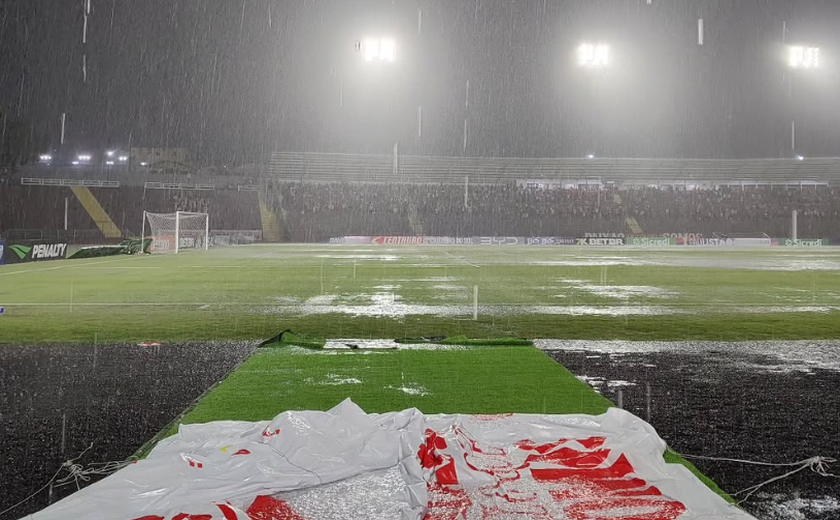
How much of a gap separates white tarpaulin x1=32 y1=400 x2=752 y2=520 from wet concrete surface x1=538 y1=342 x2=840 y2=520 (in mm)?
408

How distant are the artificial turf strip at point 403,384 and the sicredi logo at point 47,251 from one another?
22427 mm

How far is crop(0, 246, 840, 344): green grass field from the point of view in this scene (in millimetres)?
8133

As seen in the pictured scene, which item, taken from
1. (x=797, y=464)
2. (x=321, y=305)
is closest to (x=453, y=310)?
(x=321, y=305)

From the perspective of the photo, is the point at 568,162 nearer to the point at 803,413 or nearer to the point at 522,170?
the point at 522,170

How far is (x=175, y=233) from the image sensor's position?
32.9 m

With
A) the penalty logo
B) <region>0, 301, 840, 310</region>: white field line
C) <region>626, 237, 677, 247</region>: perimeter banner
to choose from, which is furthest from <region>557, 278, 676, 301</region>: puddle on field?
<region>626, 237, 677, 247</region>: perimeter banner

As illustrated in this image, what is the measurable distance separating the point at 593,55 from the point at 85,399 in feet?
109

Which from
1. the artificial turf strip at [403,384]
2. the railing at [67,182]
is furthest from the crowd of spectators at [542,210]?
the artificial turf strip at [403,384]

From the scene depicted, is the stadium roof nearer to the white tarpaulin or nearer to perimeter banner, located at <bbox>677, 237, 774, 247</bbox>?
perimeter banner, located at <bbox>677, 237, 774, 247</bbox>

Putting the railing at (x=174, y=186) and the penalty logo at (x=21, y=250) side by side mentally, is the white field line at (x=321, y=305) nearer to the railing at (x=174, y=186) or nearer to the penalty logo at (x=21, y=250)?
the penalty logo at (x=21, y=250)

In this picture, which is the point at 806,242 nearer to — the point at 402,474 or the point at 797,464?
the point at 797,464

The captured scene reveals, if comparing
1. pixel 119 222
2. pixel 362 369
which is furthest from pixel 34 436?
pixel 119 222

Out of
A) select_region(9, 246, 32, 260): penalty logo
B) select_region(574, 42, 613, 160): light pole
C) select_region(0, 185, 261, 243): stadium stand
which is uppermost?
select_region(574, 42, 613, 160): light pole

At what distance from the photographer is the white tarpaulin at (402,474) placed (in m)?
2.67
